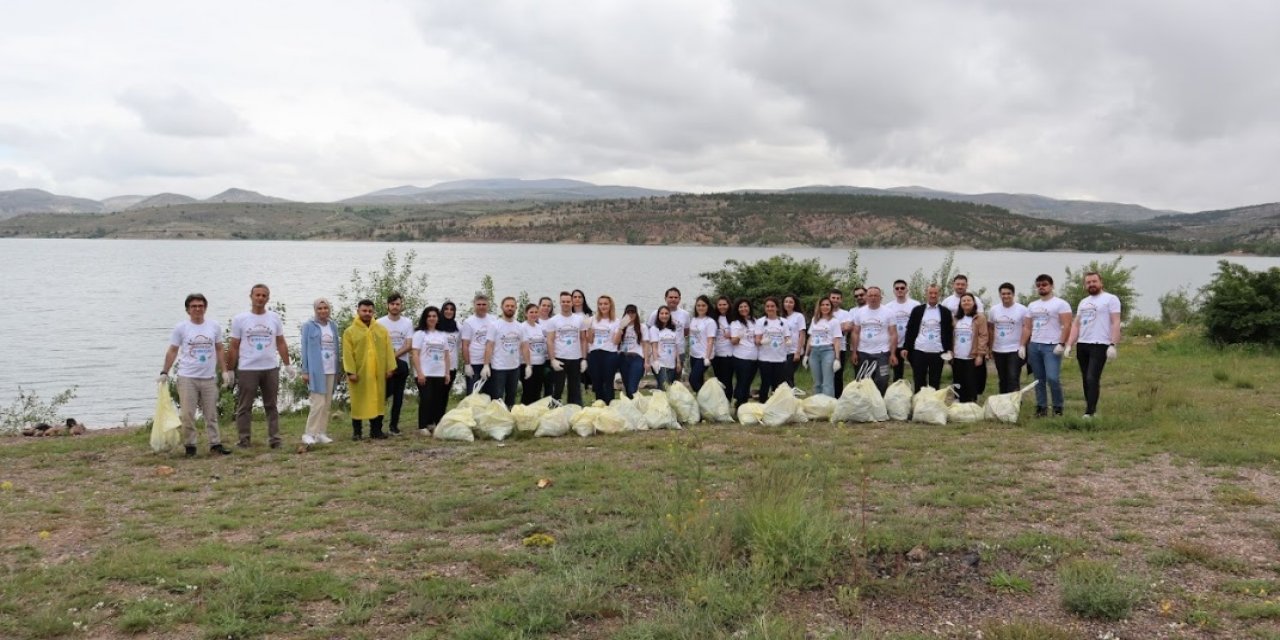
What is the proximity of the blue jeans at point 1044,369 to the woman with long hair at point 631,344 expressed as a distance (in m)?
4.83

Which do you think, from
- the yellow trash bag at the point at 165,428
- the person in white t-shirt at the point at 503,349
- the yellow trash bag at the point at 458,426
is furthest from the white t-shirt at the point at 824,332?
the yellow trash bag at the point at 165,428

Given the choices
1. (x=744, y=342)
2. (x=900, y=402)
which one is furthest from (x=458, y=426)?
(x=900, y=402)

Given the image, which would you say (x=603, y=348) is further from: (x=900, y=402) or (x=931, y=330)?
(x=931, y=330)

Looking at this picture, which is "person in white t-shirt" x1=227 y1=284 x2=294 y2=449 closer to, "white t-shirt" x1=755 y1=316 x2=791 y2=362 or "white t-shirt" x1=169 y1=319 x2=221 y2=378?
"white t-shirt" x1=169 y1=319 x2=221 y2=378

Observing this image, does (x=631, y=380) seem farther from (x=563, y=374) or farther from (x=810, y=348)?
(x=810, y=348)

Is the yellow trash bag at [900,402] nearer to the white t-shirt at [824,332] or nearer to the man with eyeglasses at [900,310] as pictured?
the man with eyeglasses at [900,310]

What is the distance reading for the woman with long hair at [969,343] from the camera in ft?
34.3

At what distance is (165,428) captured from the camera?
8953mm

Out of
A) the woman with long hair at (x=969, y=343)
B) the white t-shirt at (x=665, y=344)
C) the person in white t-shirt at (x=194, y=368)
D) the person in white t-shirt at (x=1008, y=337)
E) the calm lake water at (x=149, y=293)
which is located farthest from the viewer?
the calm lake water at (x=149, y=293)

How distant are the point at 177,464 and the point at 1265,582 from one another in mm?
9176

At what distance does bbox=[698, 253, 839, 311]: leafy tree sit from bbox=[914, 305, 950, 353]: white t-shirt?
6.97 metres

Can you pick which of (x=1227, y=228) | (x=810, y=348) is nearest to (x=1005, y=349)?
(x=810, y=348)

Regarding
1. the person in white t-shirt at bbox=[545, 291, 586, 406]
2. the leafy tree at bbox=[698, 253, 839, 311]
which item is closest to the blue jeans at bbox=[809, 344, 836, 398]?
the person in white t-shirt at bbox=[545, 291, 586, 406]

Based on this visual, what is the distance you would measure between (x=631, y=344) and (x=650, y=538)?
5875 mm
